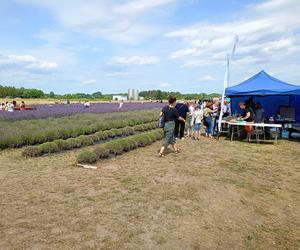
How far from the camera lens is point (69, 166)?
7.34m

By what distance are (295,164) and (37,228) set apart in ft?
21.7

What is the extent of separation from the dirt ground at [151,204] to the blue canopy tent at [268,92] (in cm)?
413

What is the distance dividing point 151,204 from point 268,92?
8.48m

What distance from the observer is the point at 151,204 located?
15.5ft

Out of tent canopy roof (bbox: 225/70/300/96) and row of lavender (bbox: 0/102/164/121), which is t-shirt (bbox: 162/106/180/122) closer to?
tent canopy roof (bbox: 225/70/300/96)

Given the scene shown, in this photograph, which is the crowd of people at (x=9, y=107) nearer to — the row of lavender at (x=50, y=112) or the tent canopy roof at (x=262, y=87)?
the row of lavender at (x=50, y=112)

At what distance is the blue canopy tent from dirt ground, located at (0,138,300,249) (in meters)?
4.13

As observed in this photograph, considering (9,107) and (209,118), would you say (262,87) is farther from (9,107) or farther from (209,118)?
(9,107)

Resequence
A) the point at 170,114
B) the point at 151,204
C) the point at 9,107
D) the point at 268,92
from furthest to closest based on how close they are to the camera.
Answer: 1. the point at 9,107
2. the point at 268,92
3. the point at 170,114
4. the point at 151,204

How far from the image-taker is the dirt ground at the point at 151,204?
3.60m

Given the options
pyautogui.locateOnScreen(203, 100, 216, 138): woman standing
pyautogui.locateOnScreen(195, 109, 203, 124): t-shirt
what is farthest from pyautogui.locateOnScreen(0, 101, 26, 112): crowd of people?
pyautogui.locateOnScreen(195, 109, 203, 124): t-shirt

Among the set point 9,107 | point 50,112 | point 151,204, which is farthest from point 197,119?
point 9,107

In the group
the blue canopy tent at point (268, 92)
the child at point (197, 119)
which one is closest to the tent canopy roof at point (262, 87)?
the blue canopy tent at point (268, 92)

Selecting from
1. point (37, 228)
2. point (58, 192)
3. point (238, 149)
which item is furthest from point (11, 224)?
point (238, 149)
